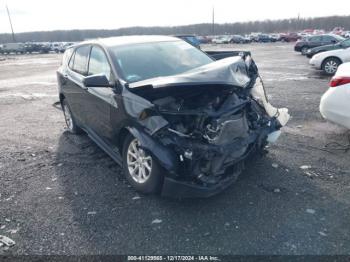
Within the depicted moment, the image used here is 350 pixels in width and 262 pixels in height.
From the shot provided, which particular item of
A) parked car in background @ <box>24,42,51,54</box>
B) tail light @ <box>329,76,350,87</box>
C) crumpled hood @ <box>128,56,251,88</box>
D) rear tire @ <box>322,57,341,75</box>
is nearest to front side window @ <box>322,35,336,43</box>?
rear tire @ <box>322,57,341,75</box>

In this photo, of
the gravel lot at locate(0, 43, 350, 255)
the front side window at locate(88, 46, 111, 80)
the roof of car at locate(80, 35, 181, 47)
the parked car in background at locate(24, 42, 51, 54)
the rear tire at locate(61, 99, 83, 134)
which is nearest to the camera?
the gravel lot at locate(0, 43, 350, 255)

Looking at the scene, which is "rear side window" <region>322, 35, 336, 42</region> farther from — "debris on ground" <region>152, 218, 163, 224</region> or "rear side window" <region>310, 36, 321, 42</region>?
"debris on ground" <region>152, 218, 163, 224</region>

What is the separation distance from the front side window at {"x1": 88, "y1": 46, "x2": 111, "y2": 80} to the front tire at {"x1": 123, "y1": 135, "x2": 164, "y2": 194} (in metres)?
1.03

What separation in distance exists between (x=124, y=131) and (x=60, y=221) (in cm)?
127

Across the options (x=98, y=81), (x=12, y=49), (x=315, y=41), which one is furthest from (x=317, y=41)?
(x=12, y=49)

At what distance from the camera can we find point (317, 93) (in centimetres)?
917

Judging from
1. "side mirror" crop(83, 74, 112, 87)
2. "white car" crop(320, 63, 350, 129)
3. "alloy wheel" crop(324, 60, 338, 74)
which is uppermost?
"side mirror" crop(83, 74, 112, 87)

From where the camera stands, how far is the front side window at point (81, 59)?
17.0 feet

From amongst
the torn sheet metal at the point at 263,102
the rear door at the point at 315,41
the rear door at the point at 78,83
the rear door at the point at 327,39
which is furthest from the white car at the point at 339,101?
the rear door at the point at 315,41

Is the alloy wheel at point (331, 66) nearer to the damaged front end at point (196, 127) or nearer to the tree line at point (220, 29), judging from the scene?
the damaged front end at point (196, 127)

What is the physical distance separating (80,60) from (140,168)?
266 centimetres

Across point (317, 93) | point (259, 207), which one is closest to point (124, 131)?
point (259, 207)

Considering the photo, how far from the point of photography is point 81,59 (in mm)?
5426

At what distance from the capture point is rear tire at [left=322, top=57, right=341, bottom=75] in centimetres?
1289
